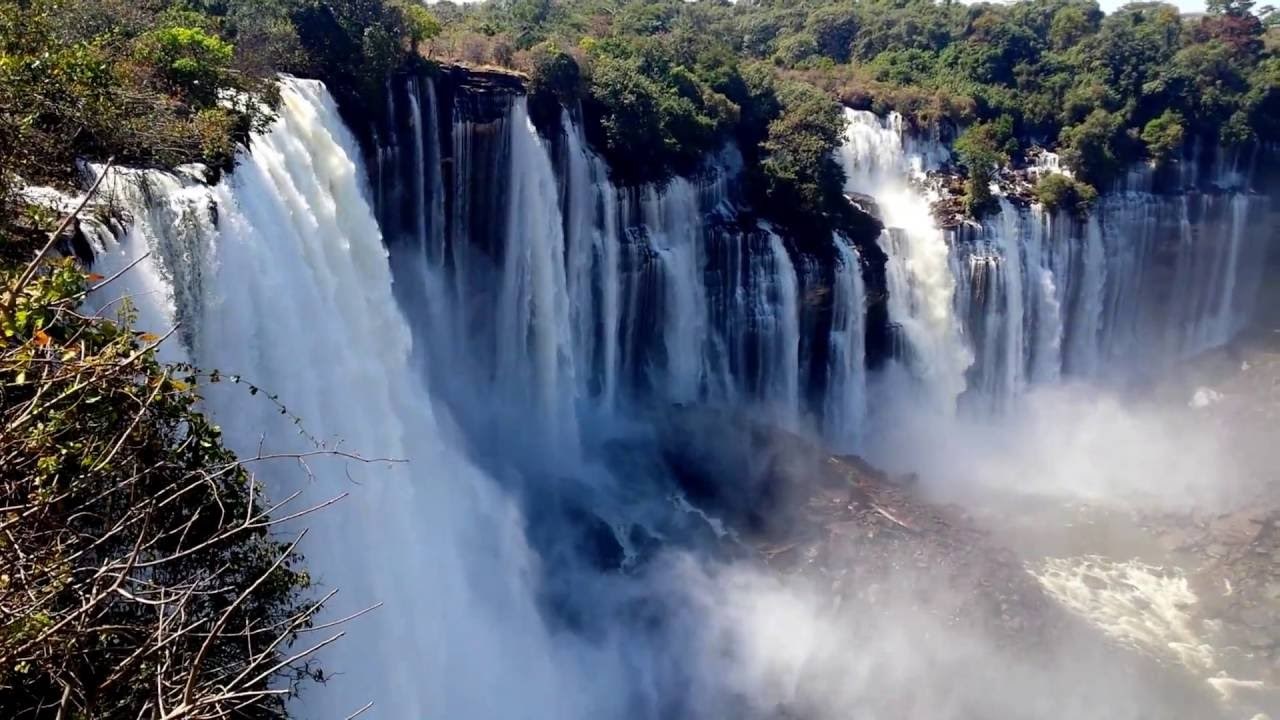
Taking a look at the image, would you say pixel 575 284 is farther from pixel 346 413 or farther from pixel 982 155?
pixel 982 155

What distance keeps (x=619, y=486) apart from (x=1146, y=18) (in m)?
41.9

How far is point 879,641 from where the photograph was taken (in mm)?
16438

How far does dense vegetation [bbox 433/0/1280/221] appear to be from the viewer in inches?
918

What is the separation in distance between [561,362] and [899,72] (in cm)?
2482

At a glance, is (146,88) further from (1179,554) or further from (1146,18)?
(1146,18)

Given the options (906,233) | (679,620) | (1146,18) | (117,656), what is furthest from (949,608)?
(1146,18)

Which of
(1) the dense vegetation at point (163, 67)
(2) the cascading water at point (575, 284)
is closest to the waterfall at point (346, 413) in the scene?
(1) the dense vegetation at point (163, 67)

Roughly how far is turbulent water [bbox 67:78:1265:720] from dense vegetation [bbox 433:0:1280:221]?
157cm

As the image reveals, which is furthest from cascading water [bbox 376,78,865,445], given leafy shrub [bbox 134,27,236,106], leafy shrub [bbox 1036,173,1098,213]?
leafy shrub [bbox 1036,173,1098,213]

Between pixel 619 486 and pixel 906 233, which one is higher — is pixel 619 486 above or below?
below

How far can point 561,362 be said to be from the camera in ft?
66.0

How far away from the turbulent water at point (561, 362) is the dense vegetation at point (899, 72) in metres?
1.57

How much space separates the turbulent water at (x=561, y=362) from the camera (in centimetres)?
1091

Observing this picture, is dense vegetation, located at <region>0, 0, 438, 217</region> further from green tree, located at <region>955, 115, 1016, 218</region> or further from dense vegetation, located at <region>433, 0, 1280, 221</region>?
green tree, located at <region>955, 115, 1016, 218</region>
